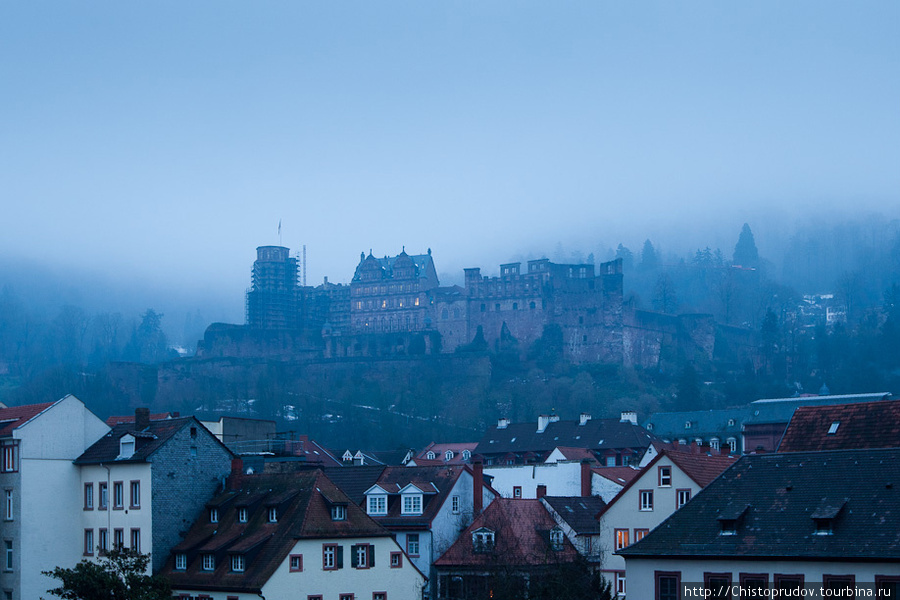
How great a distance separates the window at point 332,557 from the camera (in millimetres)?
48562

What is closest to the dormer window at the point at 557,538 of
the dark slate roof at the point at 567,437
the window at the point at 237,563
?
the window at the point at 237,563

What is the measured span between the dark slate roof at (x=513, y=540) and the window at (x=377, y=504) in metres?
4.99

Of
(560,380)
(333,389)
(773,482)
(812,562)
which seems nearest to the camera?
(812,562)

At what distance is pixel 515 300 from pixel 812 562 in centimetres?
15614

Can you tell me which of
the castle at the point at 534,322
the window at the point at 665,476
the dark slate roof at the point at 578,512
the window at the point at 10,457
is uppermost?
the castle at the point at 534,322

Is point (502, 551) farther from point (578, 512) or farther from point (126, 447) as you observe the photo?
point (126, 447)

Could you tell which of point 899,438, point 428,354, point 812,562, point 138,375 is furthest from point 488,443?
point 138,375

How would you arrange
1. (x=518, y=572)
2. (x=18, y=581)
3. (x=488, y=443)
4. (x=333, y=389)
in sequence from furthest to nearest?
(x=333, y=389) < (x=488, y=443) < (x=18, y=581) < (x=518, y=572)

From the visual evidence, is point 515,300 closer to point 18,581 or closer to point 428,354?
point 428,354

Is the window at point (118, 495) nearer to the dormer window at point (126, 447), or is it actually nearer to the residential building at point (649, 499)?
the dormer window at point (126, 447)

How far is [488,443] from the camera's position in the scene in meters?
104

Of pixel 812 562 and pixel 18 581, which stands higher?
pixel 812 562

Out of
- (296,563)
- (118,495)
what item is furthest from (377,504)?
(118,495)

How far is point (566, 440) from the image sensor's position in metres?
101
